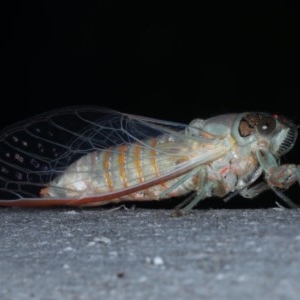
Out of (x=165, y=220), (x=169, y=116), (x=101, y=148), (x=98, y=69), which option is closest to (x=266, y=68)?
(x=169, y=116)

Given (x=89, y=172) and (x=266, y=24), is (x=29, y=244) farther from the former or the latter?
(x=266, y=24)

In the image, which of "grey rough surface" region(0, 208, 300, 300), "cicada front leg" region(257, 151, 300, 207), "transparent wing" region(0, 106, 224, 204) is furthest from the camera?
"transparent wing" region(0, 106, 224, 204)

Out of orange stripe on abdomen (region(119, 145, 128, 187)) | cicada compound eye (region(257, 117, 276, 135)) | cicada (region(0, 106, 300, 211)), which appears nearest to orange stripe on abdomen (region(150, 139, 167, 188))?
cicada (region(0, 106, 300, 211))

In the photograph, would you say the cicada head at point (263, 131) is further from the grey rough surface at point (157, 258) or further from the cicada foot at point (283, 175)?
the grey rough surface at point (157, 258)

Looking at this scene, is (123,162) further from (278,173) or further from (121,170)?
(278,173)

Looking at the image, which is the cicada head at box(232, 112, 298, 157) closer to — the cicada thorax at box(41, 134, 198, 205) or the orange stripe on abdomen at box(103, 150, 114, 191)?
the cicada thorax at box(41, 134, 198, 205)
